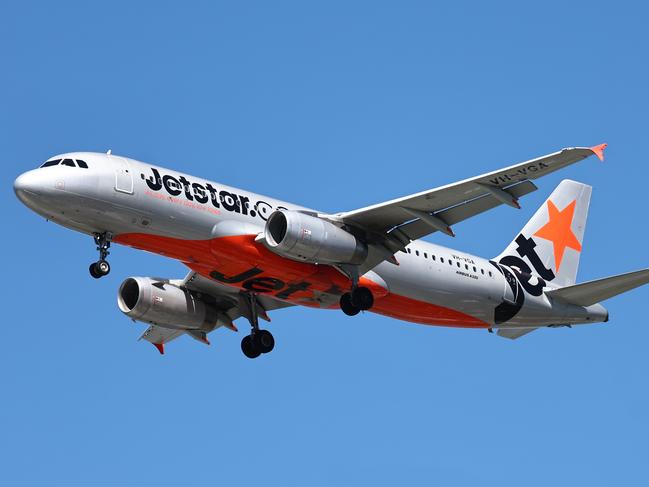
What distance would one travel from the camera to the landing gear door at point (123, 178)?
35781mm

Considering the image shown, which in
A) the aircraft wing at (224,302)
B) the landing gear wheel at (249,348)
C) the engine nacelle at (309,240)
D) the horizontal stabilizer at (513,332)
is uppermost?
the horizontal stabilizer at (513,332)

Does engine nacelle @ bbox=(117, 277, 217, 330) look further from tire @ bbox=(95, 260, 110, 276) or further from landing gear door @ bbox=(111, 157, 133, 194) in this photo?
landing gear door @ bbox=(111, 157, 133, 194)

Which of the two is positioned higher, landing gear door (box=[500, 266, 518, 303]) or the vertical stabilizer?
the vertical stabilizer

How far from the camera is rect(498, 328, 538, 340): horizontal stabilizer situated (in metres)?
44.6

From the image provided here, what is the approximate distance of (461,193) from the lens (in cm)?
3706

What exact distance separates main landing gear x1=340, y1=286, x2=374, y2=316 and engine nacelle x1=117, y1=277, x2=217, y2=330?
6.60 metres

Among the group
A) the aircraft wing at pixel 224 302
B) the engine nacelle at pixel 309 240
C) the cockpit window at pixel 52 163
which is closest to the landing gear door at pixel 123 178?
the cockpit window at pixel 52 163

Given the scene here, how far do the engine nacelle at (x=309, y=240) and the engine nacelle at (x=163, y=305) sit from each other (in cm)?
737

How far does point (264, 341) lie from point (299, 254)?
20.2 ft

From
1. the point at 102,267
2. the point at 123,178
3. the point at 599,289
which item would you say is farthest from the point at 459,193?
the point at 102,267

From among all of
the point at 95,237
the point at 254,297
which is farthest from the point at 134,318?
the point at 95,237

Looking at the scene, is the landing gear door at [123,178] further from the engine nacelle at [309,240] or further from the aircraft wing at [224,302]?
the aircraft wing at [224,302]

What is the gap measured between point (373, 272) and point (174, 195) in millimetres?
7565

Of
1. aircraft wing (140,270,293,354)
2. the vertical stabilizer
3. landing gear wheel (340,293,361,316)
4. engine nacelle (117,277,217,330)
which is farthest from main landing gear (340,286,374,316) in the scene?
the vertical stabilizer
